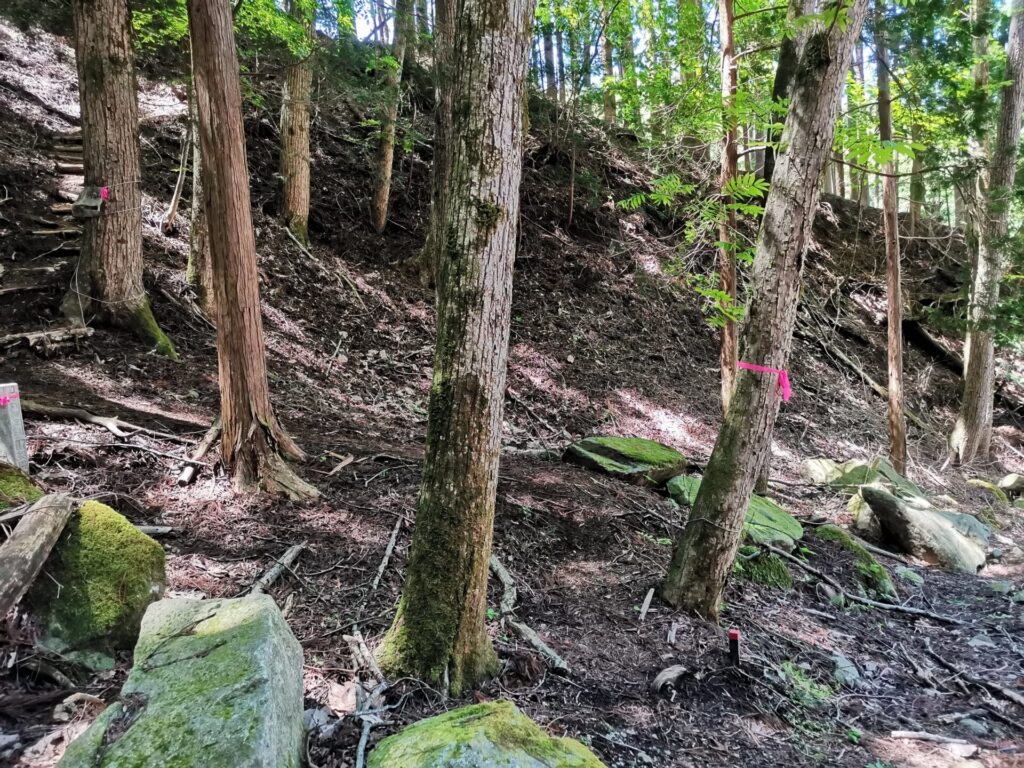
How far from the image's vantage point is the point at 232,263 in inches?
175

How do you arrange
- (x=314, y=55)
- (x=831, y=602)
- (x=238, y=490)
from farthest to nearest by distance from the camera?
(x=314, y=55) → (x=831, y=602) → (x=238, y=490)

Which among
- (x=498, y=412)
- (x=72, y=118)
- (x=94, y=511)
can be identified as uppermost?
(x=72, y=118)

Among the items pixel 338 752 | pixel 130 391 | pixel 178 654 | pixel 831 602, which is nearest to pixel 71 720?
pixel 178 654

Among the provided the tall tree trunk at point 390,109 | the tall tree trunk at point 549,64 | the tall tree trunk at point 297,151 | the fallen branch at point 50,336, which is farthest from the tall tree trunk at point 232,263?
the tall tree trunk at point 549,64

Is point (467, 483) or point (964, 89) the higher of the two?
point (964, 89)

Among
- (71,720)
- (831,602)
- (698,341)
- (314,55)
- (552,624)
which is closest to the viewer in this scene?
(71,720)

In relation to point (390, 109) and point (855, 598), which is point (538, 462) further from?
point (390, 109)

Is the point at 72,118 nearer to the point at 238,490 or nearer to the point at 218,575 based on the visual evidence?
the point at 238,490

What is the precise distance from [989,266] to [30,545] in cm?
1498

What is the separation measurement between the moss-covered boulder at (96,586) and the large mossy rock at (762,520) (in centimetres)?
427

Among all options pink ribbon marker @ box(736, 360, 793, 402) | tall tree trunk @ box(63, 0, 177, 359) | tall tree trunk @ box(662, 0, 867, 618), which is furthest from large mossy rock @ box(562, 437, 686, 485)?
tall tree trunk @ box(63, 0, 177, 359)

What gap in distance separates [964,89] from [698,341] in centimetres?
638

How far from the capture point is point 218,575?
141 inches

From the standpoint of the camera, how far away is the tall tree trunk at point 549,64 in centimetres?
1357
